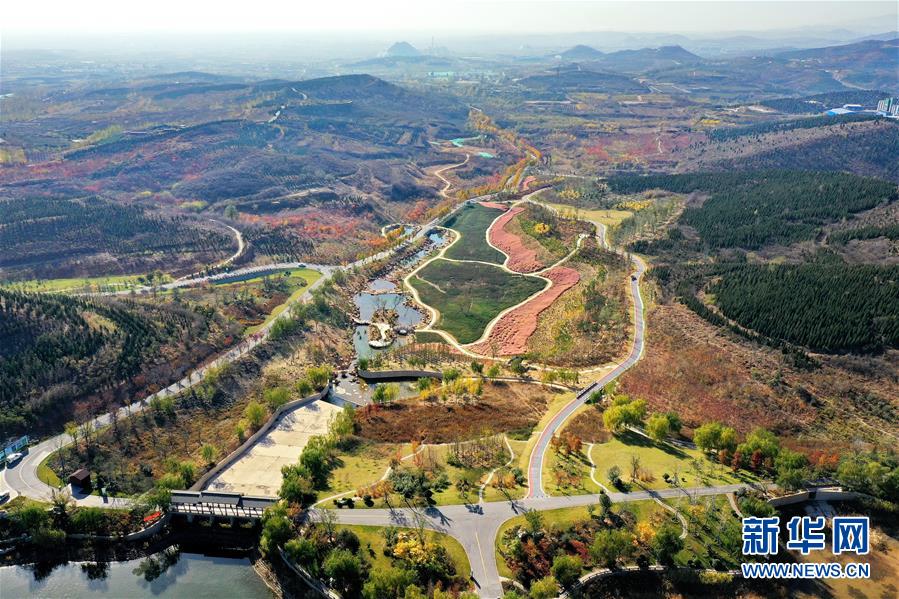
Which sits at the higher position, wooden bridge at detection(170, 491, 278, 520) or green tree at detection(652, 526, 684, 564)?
green tree at detection(652, 526, 684, 564)

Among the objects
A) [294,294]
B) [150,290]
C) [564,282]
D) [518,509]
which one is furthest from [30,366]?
[564,282]

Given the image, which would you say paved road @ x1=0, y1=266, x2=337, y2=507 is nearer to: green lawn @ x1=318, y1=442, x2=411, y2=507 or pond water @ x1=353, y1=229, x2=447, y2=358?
pond water @ x1=353, y1=229, x2=447, y2=358

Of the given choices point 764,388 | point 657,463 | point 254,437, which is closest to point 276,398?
point 254,437

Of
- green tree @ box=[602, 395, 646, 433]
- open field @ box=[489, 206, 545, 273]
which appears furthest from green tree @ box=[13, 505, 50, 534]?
Answer: open field @ box=[489, 206, 545, 273]

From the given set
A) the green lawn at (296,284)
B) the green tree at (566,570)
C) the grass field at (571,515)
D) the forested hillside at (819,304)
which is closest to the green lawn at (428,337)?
the green lawn at (296,284)

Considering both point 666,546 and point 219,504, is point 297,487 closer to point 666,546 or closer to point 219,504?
point 219,504

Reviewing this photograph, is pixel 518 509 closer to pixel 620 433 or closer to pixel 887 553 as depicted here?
pixel 620 433
